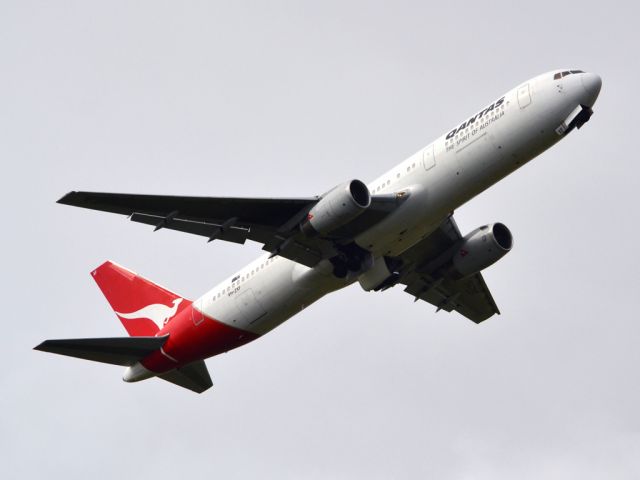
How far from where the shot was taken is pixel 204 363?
152 feet

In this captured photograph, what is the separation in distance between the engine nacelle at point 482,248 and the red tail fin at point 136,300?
1138 cm

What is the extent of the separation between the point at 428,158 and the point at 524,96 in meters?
3.87

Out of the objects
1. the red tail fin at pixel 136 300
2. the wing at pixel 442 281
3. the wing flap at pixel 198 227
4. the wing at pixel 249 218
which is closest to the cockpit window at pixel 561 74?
the wing at pixel 249 218

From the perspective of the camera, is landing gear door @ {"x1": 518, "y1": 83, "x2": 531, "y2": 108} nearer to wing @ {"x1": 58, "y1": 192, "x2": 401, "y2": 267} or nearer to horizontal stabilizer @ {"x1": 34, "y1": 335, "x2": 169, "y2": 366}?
wing @ {"x1": 58, "y1": 192, "x2": 401, "y2": 267}

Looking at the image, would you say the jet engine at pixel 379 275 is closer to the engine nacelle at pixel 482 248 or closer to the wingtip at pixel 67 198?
the engine nacelle at pixel 482 248

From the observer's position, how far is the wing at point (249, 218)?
38.2 meters

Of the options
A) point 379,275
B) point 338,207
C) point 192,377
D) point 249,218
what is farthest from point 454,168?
point 192,377

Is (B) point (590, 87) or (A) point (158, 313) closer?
(B) point (590, 87)

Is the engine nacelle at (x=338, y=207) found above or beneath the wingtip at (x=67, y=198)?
beneath

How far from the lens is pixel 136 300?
4872 cm

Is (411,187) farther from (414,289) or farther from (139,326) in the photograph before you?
(139,326)

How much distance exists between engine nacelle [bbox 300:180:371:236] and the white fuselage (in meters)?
1.72

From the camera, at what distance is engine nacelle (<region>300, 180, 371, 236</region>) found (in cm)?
3725

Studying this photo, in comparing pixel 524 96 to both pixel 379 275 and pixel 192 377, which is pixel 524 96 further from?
pixel 192 377
